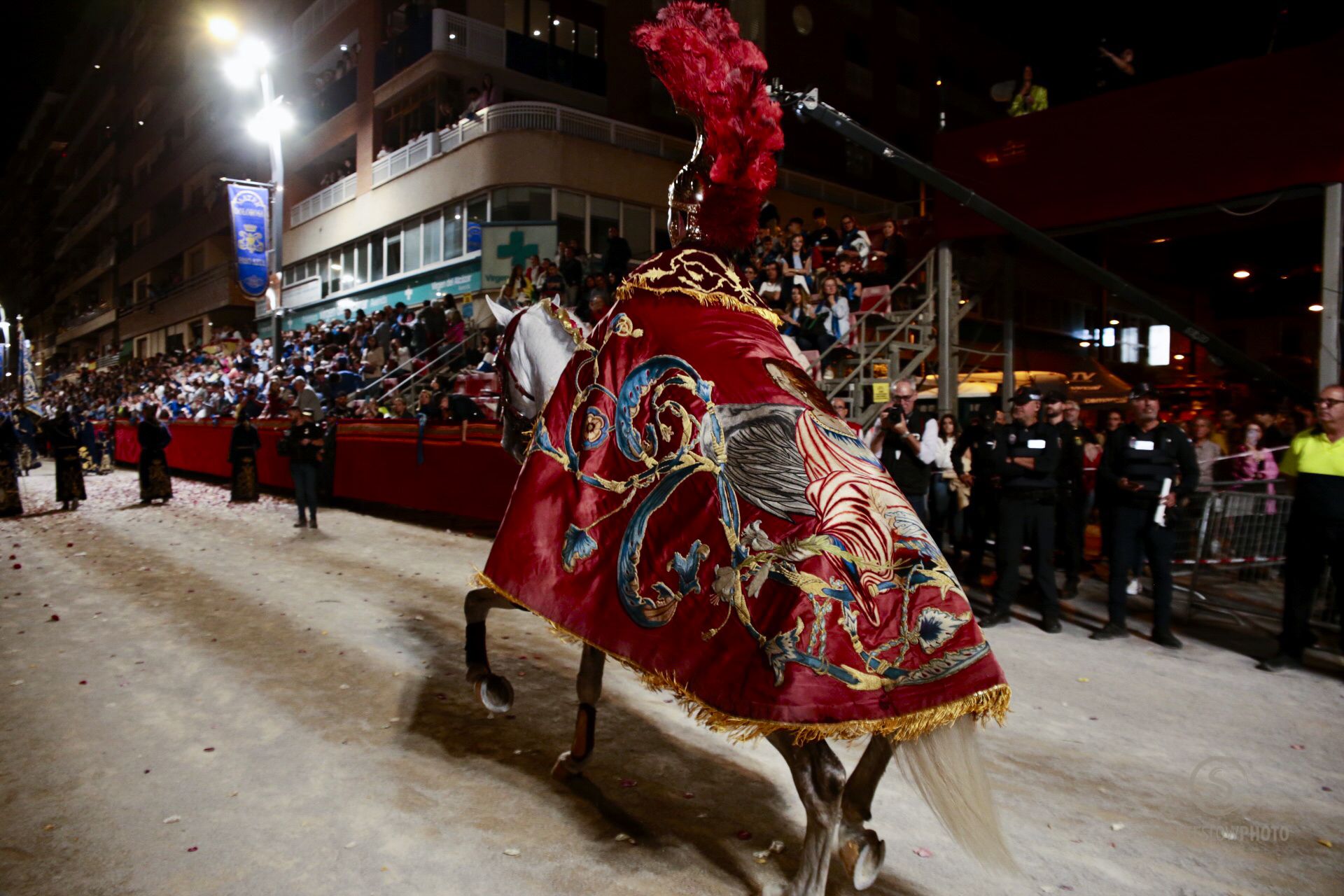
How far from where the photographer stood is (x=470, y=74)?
23594 millimetres

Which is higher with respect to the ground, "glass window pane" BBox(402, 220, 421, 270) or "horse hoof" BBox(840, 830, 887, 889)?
"glass window pane" BBox(402, 220, 421, 270)

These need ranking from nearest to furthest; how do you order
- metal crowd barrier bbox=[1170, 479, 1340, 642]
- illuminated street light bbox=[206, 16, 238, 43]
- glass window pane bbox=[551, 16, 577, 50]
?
metal crowd barrier bbox=[1170, 479, 1340, 642], illuminated street light bbox=[206, 16, 238, 43], glass window pane bbox=[551, 16, 577, 50]

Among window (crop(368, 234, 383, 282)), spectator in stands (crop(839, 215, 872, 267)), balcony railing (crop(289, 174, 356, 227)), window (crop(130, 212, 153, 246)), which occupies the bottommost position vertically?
spectator in stands (crop(839, 215, 872, 267))

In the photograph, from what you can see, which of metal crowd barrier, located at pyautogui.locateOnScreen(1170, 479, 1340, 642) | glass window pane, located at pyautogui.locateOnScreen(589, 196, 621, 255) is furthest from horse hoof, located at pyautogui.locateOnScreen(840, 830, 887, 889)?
glass window pane, located at pyautogui.locateOnScreen(589, 196, 621, 255)

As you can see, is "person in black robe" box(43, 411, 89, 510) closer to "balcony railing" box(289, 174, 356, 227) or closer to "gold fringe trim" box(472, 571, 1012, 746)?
"balcony railing" box(289, 174, 356, 227)

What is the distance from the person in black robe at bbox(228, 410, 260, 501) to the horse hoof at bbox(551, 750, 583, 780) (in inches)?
523

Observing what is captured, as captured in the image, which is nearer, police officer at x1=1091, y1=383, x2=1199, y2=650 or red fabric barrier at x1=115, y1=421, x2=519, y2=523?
police officer at x1=1091, y1=383, x2=1199, y2=650

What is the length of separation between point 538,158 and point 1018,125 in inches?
540

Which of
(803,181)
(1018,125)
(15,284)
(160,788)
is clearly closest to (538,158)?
(803,181)

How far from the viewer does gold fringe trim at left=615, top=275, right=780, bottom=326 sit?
120 inches

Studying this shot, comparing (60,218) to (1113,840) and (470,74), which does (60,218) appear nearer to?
(470,74)

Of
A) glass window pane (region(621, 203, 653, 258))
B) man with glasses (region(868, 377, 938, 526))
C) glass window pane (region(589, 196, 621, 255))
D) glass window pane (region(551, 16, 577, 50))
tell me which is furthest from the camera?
glass window pane (region(551, 16, 577, 50))

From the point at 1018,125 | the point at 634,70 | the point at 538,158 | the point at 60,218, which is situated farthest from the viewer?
the point at 60,218

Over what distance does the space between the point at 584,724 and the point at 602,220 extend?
2028cm
